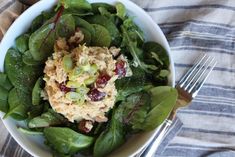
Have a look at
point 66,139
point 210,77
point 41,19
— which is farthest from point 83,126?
point 210,77

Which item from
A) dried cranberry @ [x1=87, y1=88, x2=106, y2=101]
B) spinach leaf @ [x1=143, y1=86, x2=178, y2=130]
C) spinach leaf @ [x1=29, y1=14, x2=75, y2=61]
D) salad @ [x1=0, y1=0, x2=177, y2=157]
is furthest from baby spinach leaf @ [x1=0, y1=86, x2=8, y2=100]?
spinach leaf @ [x1=143, y1=86, x2=178, y2=130]

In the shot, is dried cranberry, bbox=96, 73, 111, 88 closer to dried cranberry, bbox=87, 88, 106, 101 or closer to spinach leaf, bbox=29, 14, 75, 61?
dried cranberry, bbox=87, 88, 106, 101

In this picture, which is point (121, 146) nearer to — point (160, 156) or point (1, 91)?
point (160, 156)

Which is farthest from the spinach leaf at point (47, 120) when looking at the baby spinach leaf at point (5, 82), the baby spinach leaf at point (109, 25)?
the baby spinach leaf at point (109, 25)

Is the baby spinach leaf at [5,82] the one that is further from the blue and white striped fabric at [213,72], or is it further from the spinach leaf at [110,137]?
the blue and white striped fabric at [213,72]

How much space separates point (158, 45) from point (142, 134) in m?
0.21

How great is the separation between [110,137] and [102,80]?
0.15 meters

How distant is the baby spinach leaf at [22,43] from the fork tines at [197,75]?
1.23 feet

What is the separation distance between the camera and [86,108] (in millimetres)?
948

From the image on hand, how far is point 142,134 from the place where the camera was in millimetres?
1022

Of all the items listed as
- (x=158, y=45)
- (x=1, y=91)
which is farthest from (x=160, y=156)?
(x=1, y=91)

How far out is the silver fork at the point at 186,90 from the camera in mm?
1079

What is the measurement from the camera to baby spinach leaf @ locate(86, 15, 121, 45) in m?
1.00

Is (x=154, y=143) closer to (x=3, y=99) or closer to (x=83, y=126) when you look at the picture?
(x=83, y=126)
